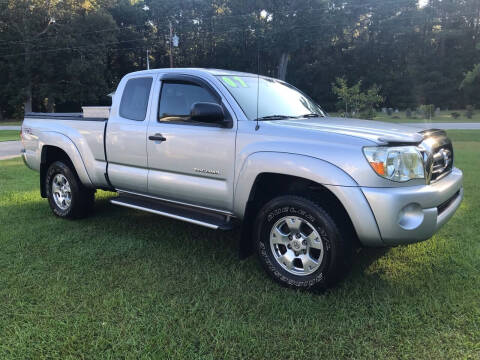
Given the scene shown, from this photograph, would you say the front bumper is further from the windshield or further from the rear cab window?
the rear cab window

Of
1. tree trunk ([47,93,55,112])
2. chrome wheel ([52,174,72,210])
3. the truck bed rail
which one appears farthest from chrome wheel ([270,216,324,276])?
tree trunk ([47,93,55,112])

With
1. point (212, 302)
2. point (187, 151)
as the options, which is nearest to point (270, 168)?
point (187, 151)

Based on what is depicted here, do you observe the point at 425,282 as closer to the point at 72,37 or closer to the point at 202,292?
the point at 202,292

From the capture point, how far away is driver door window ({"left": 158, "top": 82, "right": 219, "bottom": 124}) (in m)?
4.05

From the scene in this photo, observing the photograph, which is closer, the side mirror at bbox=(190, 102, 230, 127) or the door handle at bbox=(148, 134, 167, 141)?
the side mirror at bbox=(190, 102, 230, 127)

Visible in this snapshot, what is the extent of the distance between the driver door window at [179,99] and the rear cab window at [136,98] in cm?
23

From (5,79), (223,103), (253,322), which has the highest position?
(5,79)

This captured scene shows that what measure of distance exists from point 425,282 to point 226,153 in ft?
6.76

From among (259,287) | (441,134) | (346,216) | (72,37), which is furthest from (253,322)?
(72,37)

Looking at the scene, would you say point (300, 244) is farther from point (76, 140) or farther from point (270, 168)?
point (76, 140)

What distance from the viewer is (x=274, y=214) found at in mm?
3389

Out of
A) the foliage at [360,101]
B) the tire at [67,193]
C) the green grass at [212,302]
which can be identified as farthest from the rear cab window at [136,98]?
the foliage at [360,101]

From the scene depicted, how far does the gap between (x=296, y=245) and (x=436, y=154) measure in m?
1.39

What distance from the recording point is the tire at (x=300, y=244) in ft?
10.3
